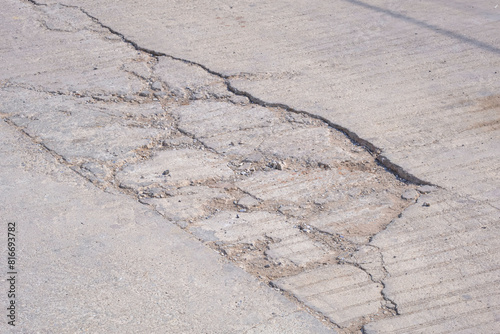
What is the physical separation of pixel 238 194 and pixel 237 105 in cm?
103

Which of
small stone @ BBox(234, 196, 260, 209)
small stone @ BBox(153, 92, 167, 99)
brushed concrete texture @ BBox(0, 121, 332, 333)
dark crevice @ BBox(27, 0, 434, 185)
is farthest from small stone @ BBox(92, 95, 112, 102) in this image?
small stone @ BBox(234, 196, 260, 209)

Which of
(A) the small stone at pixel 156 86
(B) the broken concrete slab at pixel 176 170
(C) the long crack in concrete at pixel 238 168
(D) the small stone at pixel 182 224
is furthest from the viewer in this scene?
(A) the small stone at pixel 156 86

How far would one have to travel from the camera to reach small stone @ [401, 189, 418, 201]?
10.1 ft

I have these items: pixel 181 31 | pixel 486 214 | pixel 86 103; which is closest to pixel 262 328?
pixel 486 214

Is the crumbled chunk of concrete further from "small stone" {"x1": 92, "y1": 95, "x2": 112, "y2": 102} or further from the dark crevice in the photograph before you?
"small stone" {"x1": 92, "y1": 95, "x2": 112, "y2": 102}

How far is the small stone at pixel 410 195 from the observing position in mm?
3072

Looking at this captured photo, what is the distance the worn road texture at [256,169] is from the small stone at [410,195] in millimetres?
11

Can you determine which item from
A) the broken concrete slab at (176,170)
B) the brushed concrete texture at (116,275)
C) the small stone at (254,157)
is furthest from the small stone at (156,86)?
the brushed concrete texture at (116,275)

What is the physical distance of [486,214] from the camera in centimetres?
292

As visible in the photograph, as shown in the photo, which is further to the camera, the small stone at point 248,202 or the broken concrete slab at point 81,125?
the broken concrete slab at point 81,125

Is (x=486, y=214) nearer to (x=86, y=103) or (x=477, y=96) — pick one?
(x=477, y=96)

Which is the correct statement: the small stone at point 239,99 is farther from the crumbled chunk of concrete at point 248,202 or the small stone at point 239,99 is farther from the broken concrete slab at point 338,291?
the broken concrete slab at point 338,291

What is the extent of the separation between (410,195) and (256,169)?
81cm

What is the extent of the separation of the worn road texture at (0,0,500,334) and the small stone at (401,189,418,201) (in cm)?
1
